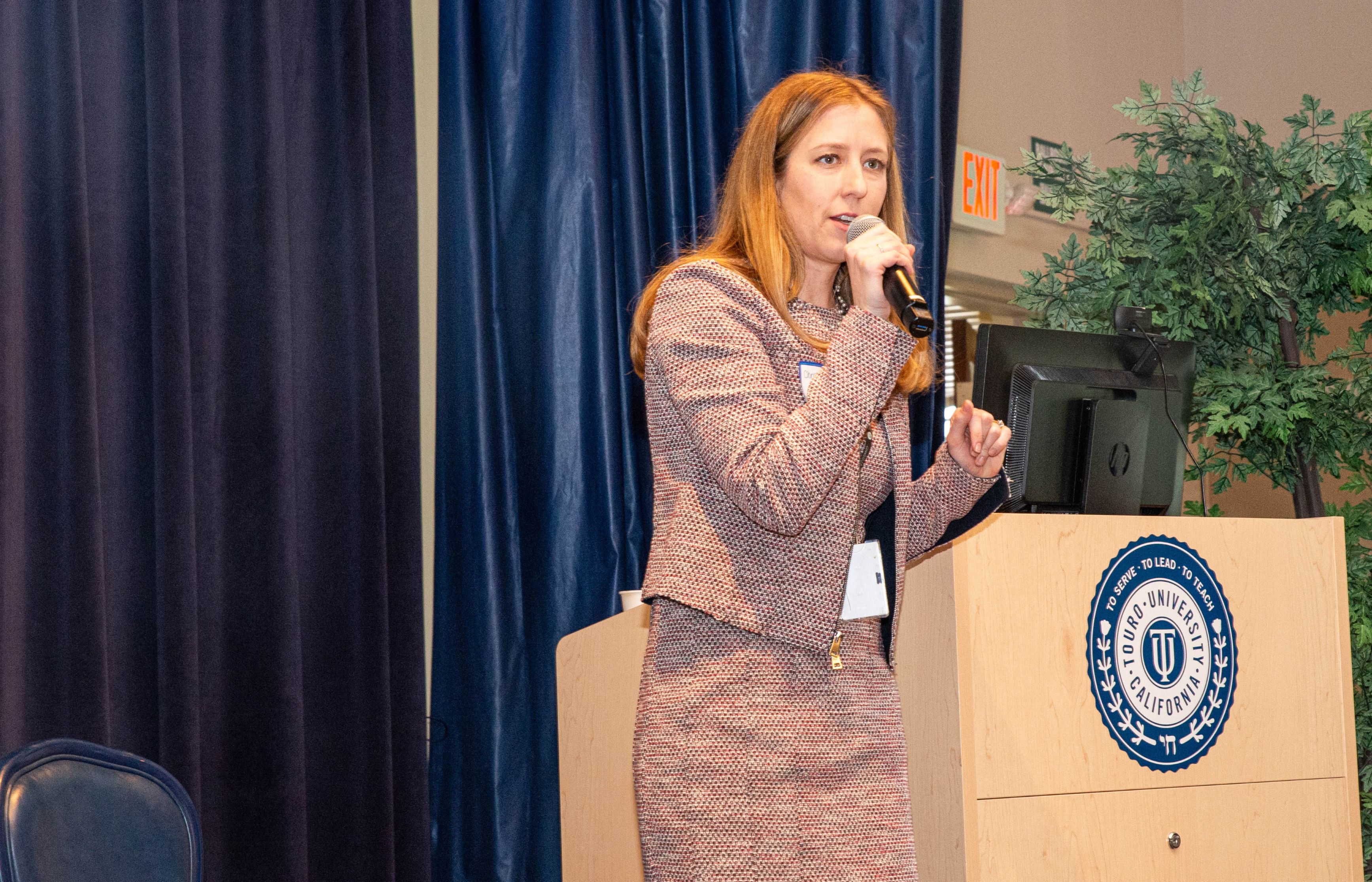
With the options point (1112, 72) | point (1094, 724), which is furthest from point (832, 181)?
point (1112, 72)

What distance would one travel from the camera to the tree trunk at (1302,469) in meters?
2.40

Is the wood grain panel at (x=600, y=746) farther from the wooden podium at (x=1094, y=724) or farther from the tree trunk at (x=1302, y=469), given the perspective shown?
the tree trunk at (x=1302, y=469)

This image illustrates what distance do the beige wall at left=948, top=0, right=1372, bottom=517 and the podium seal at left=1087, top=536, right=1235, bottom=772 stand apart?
2.25 m

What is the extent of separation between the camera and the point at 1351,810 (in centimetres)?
188

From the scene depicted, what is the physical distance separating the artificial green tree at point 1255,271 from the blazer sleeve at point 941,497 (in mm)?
1001

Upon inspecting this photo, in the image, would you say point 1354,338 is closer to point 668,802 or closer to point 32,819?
point 668,802

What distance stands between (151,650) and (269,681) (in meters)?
0.21

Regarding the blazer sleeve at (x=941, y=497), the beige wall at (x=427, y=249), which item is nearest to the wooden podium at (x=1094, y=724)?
the blazer sleeve at (x=941, y=497)

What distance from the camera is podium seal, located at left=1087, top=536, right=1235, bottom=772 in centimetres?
170

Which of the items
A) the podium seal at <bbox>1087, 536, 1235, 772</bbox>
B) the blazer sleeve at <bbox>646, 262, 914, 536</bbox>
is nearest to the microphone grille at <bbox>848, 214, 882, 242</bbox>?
the blazer sleeve at <bbox>646, 262, 914, 536</bbox>

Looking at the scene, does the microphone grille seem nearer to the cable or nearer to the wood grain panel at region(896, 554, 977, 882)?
the wood grain panel at region(896, 554, 977, 882)

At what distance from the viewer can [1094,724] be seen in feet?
5.49

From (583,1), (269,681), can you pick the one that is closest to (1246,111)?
(583,1)

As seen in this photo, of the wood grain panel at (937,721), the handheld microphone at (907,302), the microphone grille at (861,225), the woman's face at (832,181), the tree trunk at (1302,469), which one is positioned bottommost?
the wood grain panel at (937,721)
